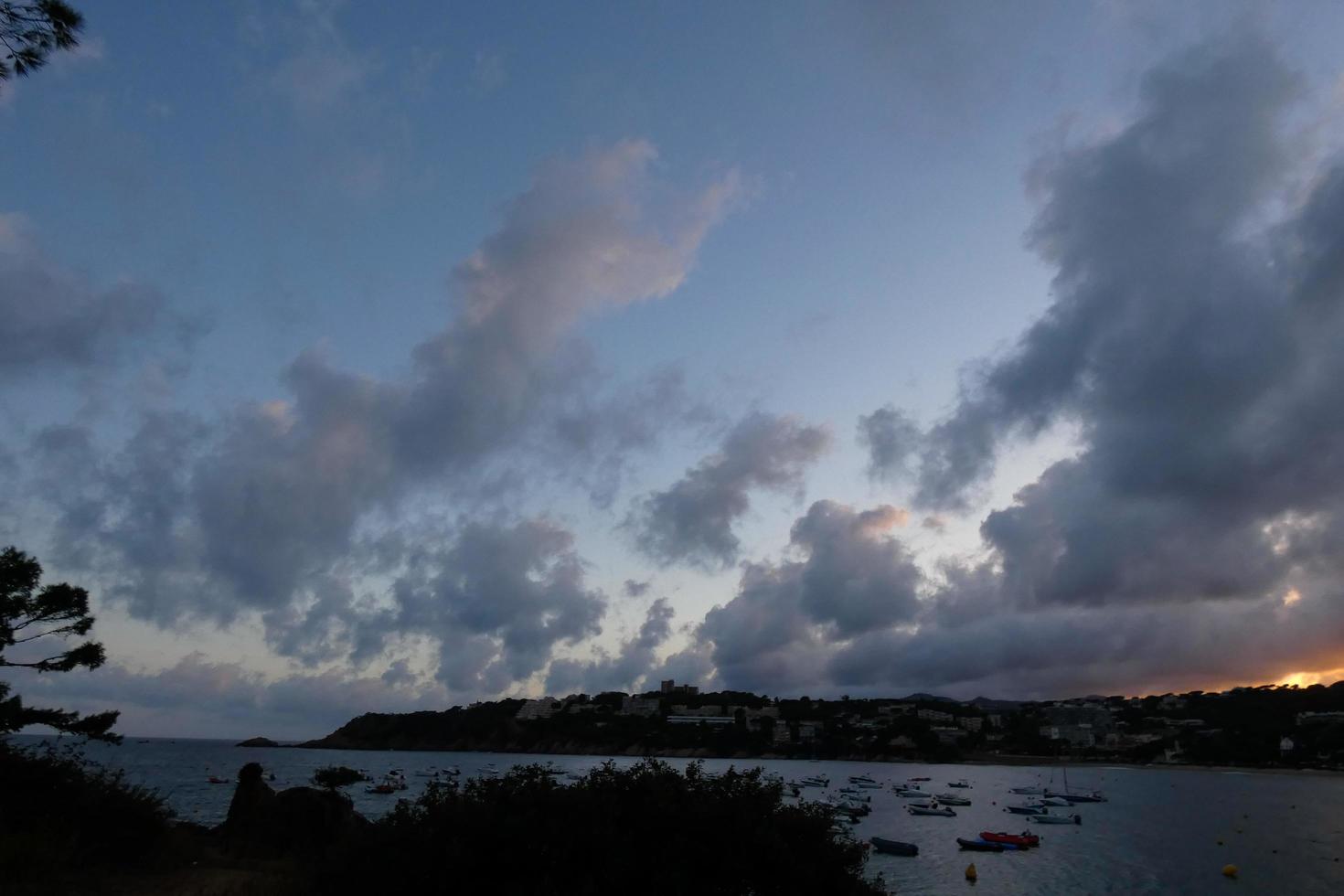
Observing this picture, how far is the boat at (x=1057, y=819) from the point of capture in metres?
91.9

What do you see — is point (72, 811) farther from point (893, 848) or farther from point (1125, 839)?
point (1125, 839)

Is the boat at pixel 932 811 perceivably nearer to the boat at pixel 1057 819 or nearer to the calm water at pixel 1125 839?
the calm water at pixel 1125 839

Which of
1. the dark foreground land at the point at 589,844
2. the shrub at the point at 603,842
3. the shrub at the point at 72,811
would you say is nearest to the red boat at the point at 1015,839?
the shrub at the point at 72,811

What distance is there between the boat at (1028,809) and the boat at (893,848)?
42057 millimetres

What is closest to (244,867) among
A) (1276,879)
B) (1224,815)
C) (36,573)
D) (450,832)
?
(36,573)

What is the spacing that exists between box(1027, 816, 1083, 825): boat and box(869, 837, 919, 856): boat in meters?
35.4

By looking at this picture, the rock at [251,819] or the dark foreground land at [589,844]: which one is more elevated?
the dark foreground land at [589,844]

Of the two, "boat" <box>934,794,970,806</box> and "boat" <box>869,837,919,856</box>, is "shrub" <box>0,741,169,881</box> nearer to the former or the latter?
"boat" <box>869,837,919,856</box>

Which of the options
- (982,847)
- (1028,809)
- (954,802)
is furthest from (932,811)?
(982,847)

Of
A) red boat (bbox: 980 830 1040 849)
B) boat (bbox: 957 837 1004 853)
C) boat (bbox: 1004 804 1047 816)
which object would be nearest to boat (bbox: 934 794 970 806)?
boat (bbox: 1004 804 1047 816)

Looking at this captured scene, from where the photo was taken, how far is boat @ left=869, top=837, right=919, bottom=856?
65000 mm

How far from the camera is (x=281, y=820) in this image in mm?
29984

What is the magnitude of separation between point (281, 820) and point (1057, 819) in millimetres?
89806

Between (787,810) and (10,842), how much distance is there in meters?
15.2
